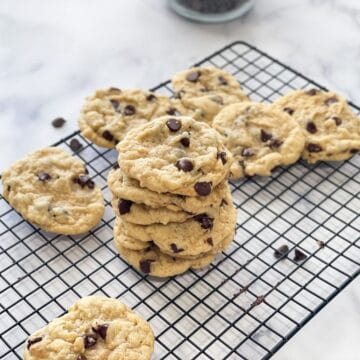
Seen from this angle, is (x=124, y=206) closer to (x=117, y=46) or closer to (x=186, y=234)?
(x=186, y=234)

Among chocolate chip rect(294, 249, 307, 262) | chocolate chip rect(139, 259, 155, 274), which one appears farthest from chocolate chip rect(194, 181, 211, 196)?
chocolate chip rect(294, 249, 307, 262)

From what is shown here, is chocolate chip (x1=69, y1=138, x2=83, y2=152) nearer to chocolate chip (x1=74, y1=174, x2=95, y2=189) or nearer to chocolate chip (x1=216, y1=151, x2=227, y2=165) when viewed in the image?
chocolate chip (x1=74, y1=174, x2=95, y2=189)

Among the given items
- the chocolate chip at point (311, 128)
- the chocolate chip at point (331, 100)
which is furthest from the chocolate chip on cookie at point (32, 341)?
the chocolate chip at point (331, 100)

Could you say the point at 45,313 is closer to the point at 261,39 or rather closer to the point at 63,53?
the point at 63,53

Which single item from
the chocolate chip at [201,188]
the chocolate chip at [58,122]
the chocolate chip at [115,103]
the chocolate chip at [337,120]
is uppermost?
the chocolate chip at [201,188]

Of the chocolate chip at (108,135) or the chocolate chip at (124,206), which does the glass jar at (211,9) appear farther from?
the chocolate chip at (124,206)

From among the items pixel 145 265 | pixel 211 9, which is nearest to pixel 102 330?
pixel 145 265

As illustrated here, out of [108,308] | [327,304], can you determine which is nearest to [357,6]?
[327,304]
